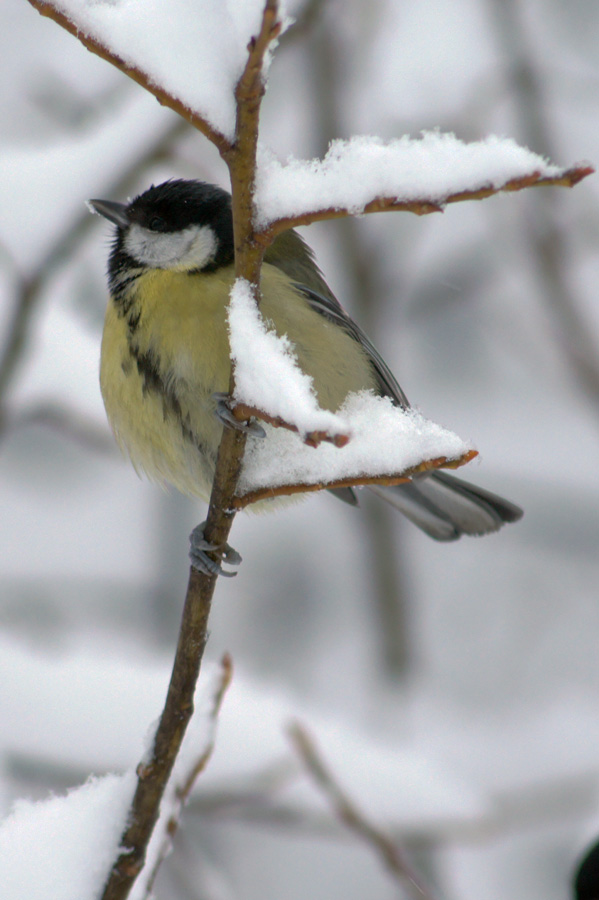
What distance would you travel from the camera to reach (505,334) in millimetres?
5656

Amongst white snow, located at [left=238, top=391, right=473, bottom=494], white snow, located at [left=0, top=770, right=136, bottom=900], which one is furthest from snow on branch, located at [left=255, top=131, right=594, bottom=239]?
white snow, located at [left=0, top=770, right=136, bottom=900]

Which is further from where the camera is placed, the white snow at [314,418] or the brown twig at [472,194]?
the white snow at [314,418]

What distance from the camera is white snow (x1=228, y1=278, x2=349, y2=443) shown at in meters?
0.89

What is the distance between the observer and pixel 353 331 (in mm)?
2281

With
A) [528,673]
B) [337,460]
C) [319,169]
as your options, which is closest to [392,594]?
[528,673]

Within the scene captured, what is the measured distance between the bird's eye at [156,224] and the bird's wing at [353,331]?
1.28ft

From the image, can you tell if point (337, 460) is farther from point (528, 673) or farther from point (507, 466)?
point (528, 673)

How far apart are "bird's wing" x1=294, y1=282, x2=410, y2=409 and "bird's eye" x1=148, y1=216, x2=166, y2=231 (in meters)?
0.39

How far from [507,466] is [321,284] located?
330 cm

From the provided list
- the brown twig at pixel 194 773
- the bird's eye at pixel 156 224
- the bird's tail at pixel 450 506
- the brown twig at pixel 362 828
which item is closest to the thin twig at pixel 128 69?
the brown twig at pixel 194 773

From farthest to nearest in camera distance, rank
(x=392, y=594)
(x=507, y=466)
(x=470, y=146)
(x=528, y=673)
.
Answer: (x=528, y=673)
(x=507, y=466)
(x=392, y=594)
(x=470, y=146)

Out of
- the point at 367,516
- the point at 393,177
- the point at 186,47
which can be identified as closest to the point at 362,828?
the point at 393,177

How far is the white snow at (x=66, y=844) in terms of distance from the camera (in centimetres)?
130

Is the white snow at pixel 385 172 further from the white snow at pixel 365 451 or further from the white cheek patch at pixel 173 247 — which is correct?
the white cheek patch at pixel 173 247
